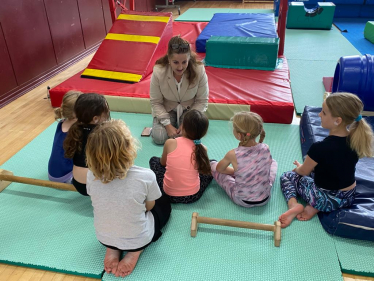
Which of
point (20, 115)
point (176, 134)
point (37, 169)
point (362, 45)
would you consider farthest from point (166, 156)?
point (362, 45)

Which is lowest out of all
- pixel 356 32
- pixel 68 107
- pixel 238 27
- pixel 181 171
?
pixel 356 32

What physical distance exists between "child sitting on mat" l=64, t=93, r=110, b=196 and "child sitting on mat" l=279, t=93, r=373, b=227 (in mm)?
1396

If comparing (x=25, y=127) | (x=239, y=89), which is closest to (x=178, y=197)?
(x=239, y=89)

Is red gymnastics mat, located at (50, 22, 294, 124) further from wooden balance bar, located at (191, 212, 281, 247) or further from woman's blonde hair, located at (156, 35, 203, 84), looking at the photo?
wooden balance bar, located at (191, 212, 281, 247)

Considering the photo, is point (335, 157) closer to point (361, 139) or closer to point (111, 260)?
point (361, 139)

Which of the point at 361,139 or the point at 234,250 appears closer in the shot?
the point at 361,139

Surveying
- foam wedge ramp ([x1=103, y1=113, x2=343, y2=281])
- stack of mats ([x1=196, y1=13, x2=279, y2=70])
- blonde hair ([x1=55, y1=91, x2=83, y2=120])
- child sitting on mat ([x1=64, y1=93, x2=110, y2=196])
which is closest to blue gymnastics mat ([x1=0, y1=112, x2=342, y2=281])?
foam wedge ramp ([x1=103, y1=113, x2=343, y2=281])

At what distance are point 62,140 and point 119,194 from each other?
912mm

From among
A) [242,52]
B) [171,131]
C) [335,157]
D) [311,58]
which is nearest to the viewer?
[335,157]

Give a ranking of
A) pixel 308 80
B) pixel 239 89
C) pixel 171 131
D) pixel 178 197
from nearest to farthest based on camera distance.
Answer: pixel 178 197
pixel 171 131
pixel 239 89
pixel 308 80

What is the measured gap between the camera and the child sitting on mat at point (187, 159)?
2.08 metres

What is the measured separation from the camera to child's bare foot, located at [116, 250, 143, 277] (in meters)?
1.79

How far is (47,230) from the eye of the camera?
2.12 m

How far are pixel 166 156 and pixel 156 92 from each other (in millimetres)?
929
